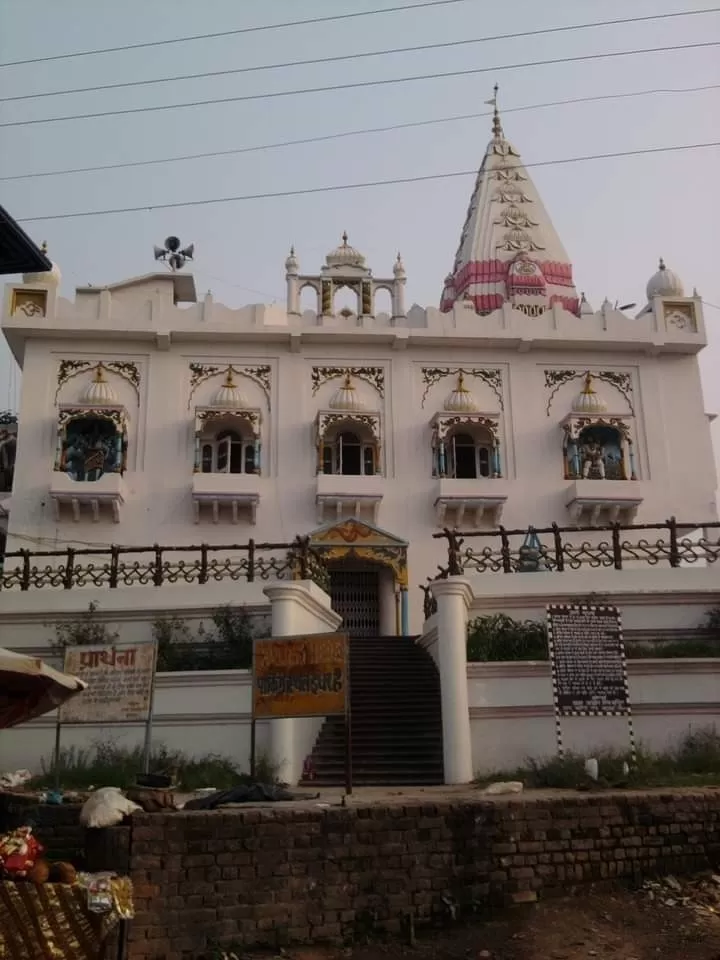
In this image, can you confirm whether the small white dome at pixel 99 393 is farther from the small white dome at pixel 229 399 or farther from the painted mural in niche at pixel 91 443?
the small white dome at pixel 229 399

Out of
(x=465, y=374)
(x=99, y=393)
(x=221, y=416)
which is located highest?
(x=465, y=374)

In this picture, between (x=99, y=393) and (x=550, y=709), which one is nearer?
(x=550, y=709)

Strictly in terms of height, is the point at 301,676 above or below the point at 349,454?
below

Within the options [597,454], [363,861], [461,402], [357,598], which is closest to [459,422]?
[461,402]

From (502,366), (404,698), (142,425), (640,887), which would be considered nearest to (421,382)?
(502,366)

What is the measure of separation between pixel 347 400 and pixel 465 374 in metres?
2.85

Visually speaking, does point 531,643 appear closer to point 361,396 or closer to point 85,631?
point 85,631

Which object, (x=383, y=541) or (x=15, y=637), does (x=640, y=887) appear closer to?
(x=15, y=637)

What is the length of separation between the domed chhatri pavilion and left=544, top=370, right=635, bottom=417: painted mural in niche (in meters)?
0.05

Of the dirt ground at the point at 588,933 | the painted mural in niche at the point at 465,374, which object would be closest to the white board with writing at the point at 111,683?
the dirt ground at the point at 588,933

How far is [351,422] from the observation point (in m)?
20.0

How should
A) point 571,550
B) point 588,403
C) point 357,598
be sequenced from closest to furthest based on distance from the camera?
point 571,550
point 357,598
point 588,403

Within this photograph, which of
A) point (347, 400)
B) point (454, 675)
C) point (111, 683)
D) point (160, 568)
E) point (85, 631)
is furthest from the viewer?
point (347, 400)

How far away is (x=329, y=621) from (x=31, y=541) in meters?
7.53
